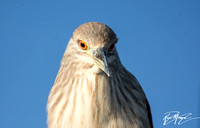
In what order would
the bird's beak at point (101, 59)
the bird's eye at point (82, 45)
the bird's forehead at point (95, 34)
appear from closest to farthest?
1. the bird's beak at point (101, 59)
2. the bird's forehead at point (95, 34)
3. the bird's eye at point (82, 45)

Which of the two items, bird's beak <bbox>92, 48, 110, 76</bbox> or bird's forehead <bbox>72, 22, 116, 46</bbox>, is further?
bird's forehead <bbox>72, 22, 116, 46</bbox>

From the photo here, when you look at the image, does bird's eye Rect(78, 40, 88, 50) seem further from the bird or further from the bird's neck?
the bird's neck

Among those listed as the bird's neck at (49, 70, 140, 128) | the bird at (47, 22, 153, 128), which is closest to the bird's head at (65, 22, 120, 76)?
the bird at (47, 22, 153, 128)

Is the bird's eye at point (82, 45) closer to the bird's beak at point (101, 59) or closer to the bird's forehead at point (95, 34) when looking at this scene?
the bird's forehead at point (95, 34)

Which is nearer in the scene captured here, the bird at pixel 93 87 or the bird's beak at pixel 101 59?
the bird's beak at pixel 101 59

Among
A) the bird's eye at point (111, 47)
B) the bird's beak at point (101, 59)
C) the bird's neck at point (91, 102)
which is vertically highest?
the bird's eye at point (111, 47)

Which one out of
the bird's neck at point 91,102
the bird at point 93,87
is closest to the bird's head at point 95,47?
the bird at point 93,87

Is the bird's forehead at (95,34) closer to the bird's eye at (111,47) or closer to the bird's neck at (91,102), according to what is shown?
the bird's eye at (111,47)

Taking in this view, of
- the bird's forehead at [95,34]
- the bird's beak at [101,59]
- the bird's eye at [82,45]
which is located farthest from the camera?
the bird's eye at [82,45]

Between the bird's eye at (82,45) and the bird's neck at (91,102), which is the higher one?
the bird's eye at (82,45)
